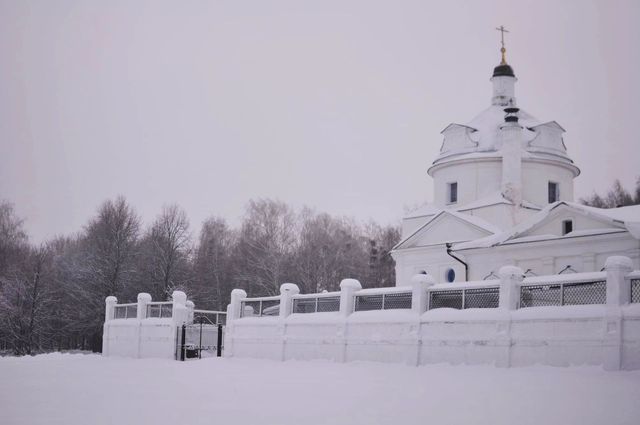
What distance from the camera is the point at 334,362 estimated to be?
22.4 metres

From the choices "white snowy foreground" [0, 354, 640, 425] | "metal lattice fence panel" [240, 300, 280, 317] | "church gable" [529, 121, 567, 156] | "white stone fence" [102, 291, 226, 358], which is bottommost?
"white snowy foreground" [0, 354, 640, 425]

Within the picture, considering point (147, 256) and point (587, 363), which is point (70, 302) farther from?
point (587, 363)

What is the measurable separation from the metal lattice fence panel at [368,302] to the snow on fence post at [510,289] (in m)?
4.70

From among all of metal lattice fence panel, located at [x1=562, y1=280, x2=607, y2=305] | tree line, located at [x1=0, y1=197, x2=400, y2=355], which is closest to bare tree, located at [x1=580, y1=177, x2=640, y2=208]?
tree line, located at [x1=0, y1=197, x2=400, y2=355]

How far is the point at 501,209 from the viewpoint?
121ft

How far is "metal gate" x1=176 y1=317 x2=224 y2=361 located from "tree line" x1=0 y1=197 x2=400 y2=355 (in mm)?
21724

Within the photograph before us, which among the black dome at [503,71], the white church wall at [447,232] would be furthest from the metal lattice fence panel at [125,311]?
the black dome at [503,71]

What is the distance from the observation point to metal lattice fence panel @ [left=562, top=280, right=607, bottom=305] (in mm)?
16359

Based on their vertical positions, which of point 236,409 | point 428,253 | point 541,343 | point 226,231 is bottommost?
point 236,409

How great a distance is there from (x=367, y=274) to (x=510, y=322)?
49700mm

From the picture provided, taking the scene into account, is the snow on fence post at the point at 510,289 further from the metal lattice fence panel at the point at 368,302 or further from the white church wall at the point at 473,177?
the white church wall at the point at 473,177

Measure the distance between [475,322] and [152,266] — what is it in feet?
139

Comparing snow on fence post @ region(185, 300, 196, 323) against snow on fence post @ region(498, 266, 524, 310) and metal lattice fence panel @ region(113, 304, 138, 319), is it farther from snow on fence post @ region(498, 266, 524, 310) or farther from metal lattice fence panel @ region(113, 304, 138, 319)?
snow on fence post @ region(498, 266, 524, 310)

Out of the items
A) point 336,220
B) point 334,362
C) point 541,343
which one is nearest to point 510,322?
point 541,343
